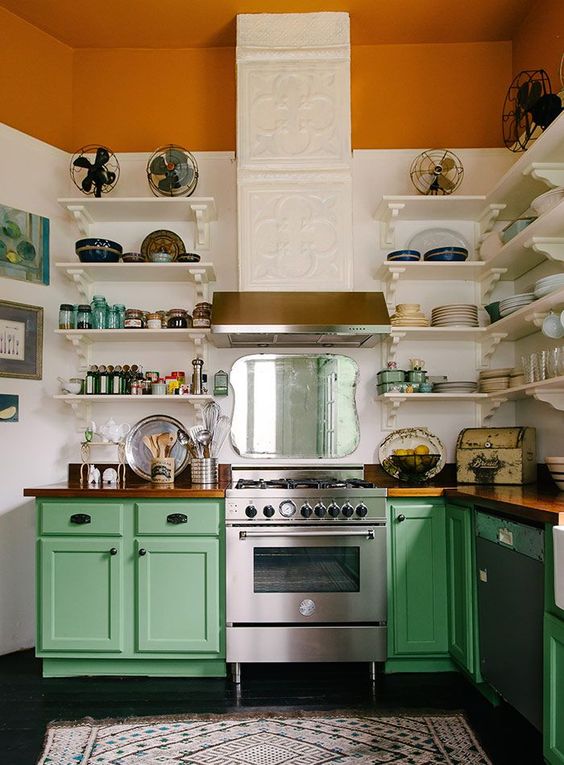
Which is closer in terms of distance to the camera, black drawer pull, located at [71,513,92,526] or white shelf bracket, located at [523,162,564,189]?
white shelf bracket, located at [523,162,564,189]

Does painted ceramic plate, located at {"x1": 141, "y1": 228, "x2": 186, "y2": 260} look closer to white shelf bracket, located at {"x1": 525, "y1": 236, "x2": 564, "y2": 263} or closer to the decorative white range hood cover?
the decorative white range hood cover

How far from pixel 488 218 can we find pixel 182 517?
7.89 ft

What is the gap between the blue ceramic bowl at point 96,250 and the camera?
3.70 meters

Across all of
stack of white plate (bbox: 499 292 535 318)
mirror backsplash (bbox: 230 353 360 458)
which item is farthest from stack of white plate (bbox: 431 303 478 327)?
mirror backsplash (bbox: 230 353 360 458)

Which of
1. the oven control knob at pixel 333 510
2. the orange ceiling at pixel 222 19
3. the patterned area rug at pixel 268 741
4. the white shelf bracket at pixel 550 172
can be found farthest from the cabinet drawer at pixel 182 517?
the orange ceiling at pixel 222 19

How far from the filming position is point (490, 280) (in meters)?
3.76

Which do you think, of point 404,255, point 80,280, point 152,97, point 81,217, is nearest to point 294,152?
point 404,255

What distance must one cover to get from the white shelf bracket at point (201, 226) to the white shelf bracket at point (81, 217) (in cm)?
63

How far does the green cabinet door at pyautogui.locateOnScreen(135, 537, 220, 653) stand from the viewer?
3.15 metres

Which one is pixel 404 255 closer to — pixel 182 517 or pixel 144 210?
pixel 144 210

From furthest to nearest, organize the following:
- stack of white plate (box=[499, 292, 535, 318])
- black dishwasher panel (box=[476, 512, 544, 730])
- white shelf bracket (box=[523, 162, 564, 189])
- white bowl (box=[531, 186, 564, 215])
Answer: stack of white plate (box=[499, 292, 535, 318]), white shelf bracket (box=[523, 162, 564, 189]), white bowl (box=[531, 186, 564, 215]), black dishwasher panel (box=[476, 512, 544, 730])

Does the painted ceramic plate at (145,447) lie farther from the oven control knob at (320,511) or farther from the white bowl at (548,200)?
the white bowl at (548,200)

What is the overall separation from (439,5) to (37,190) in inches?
100

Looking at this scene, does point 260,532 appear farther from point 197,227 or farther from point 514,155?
point 514,155
